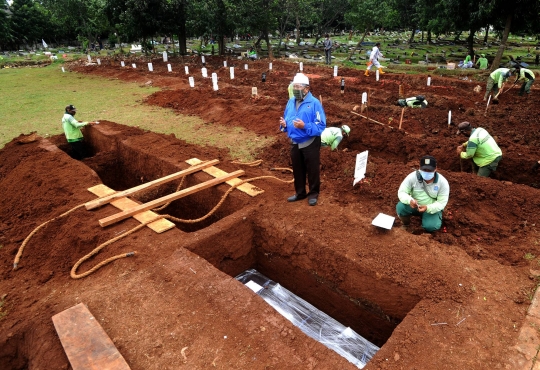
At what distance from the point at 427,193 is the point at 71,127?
7.63 meters

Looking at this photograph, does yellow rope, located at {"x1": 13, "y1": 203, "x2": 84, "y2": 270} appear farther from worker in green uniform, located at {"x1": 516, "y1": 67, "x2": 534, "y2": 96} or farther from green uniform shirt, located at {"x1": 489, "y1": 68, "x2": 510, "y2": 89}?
worker in green uniform, located at {"x1": 516, "y1": 67, "x2": 534, "y2": 96}

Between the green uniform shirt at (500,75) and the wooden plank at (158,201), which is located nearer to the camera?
the wooden plank at (158,201)

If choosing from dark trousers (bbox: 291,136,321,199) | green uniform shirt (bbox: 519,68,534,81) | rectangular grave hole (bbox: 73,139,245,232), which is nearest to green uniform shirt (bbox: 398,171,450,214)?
dark trousers (bbox: 291,136,321,199)

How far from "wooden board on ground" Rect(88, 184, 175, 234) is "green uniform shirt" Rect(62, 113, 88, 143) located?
273 cm

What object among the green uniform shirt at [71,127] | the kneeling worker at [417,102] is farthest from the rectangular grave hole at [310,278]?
the kneeling worker at [417,102]

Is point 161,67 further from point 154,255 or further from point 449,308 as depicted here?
point 449,308

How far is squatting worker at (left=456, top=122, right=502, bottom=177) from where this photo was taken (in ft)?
19.9

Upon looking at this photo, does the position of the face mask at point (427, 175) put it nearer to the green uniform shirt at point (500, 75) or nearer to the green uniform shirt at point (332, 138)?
the green uniform shirt at point (332, 138)

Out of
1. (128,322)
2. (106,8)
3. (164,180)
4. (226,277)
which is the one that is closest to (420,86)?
(164,180)

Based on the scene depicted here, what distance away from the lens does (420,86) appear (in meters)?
14.6

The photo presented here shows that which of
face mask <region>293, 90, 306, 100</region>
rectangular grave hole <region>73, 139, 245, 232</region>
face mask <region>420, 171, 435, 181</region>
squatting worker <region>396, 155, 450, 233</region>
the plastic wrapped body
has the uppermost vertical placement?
face mask <region>293, 90, 306, 100</region>

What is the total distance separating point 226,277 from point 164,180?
285cm

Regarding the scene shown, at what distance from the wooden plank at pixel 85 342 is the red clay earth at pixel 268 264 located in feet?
0.34

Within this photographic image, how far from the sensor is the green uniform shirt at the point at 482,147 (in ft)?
19.9
